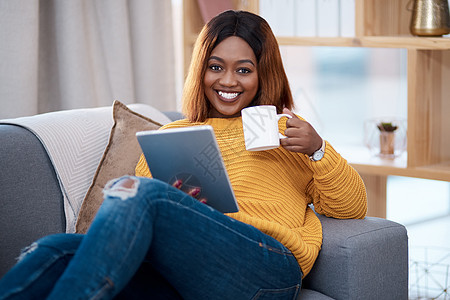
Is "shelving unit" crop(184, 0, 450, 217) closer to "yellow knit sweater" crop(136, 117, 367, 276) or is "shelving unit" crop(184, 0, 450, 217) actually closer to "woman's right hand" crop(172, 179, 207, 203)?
"yellow knit sweater" crop(136, 117, 367, 276)

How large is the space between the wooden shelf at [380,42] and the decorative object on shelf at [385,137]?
316 mm

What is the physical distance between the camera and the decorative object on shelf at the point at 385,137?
2332 millimetres

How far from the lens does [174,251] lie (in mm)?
1177

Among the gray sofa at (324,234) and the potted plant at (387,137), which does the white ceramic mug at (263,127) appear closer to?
the gray sofa at (324,234)

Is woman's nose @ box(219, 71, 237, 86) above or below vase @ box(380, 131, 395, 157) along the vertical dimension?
above

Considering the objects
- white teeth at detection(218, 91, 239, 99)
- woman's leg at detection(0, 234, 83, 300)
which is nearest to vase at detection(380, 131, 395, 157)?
white teeth at detection(218, 91, 239, 99)

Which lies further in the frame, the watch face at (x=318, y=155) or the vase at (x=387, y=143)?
the vase at (x=387, y=143)

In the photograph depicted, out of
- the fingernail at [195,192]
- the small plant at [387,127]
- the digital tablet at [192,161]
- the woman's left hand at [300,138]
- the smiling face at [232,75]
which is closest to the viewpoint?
the digital tablet at [192,161]

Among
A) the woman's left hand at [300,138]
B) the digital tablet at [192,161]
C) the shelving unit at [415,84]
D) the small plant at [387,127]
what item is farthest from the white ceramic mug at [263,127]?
the small plant at [387,127]

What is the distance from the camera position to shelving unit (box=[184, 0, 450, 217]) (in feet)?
6.90

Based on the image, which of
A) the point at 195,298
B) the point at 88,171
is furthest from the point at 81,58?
the point at 195,298

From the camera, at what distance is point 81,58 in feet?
7.82

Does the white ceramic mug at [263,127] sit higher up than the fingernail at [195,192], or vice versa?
the white ceramic mug at [263,127]

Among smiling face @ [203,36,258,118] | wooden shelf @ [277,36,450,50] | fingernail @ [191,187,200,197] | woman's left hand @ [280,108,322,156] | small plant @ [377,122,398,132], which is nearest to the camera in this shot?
fingernail @ [191,187,200,197]
